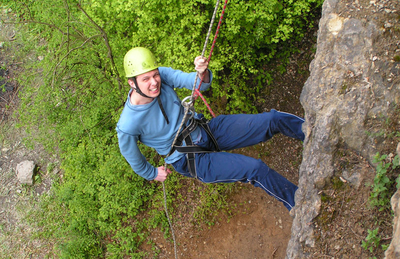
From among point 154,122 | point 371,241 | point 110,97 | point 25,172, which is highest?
point 371,241

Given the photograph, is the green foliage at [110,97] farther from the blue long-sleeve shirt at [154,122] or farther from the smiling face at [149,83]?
the smiling face at [149,83]

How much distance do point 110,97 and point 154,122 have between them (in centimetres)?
268

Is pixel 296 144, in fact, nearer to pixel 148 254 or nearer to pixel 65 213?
pixel 148 254

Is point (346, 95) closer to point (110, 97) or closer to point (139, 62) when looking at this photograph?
point (139, 62)

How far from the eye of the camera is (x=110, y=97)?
5320mm

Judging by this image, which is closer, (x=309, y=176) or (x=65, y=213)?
(x=309, y=176)

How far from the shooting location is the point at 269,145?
5.14 metres

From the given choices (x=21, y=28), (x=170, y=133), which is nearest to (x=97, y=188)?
(x=170, y=133)

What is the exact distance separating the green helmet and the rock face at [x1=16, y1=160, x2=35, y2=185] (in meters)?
4.27

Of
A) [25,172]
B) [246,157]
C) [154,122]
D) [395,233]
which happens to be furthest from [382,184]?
[25,172]

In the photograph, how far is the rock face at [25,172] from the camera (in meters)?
5.84

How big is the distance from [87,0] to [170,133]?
3672 millimetres

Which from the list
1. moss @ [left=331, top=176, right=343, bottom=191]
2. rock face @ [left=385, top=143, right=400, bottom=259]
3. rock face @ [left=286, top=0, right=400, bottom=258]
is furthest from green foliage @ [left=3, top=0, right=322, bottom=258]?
rock face @ [left=385, top=143, right=400, bottom=259]

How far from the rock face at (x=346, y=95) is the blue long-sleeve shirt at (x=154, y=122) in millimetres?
1156
